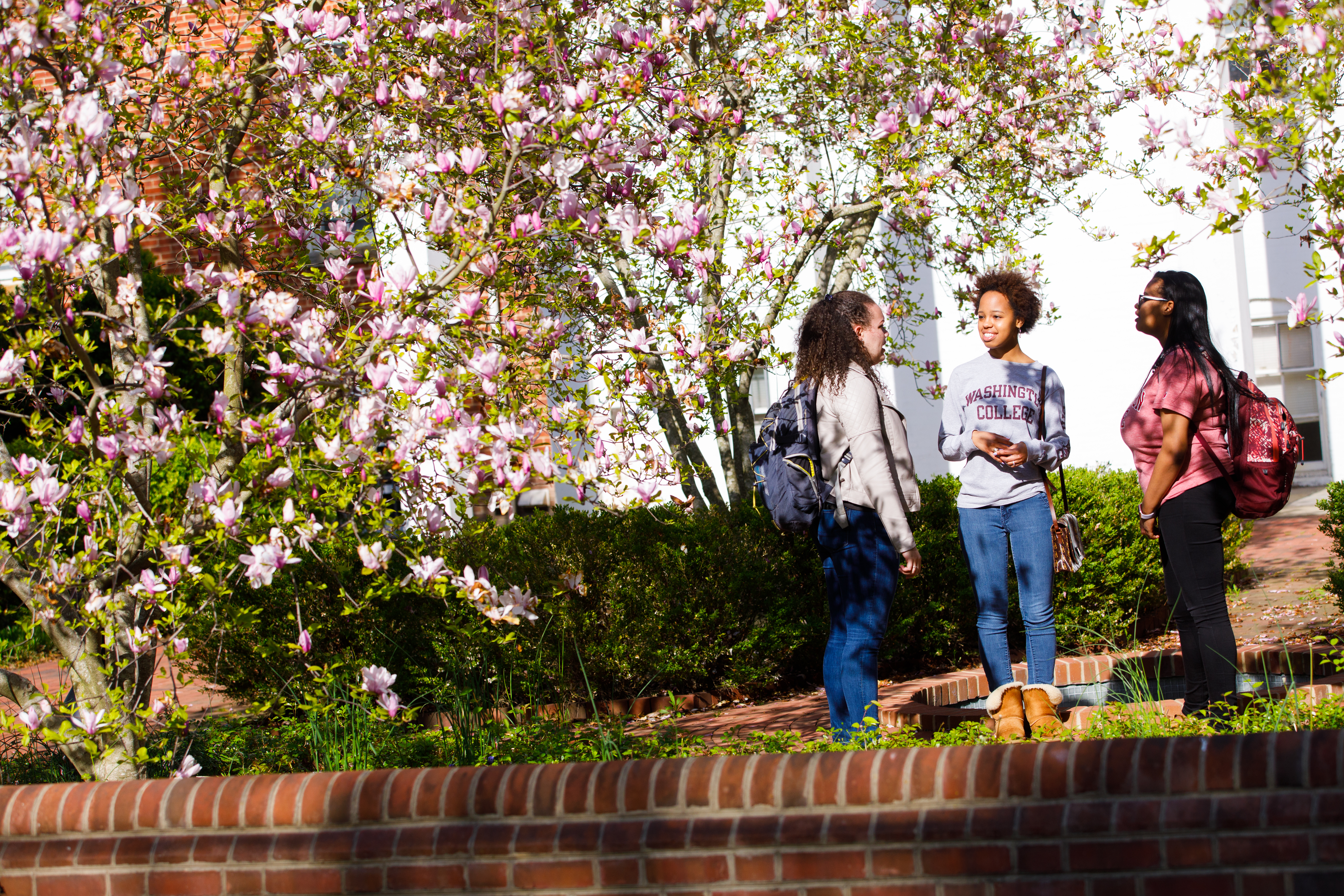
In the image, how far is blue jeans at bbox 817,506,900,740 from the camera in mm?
3990

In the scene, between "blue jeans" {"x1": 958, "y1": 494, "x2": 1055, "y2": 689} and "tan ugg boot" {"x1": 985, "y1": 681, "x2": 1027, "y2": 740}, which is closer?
"tan ugg boot" {"x1": 985, "y1": 681, "x2": 1027, "y2": 740}

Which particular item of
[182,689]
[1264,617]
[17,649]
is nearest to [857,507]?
[1264,617]

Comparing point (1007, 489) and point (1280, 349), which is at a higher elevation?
point (1007, 489)

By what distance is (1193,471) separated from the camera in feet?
12.9

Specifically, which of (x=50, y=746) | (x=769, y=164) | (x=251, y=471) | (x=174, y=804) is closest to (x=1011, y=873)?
(x=174, y=804)

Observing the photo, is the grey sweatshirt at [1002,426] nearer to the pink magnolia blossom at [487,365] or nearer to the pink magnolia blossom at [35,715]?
the pink magnolia blossom at [487,365]

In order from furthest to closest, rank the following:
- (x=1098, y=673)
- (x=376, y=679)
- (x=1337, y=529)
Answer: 1. (x=1337, y=529)
2. (x=1098, y=673)
3. (x=376, y=679)

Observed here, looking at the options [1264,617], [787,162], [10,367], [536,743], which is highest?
[787,162]

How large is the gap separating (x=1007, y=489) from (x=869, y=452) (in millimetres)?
683

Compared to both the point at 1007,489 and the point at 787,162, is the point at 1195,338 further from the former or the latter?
the point at 787,162

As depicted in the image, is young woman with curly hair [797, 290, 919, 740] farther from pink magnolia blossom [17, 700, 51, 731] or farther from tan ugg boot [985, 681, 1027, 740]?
pink magnolia blossom [17, 700, 51, 731]

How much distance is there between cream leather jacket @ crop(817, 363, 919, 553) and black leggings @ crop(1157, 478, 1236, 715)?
36.6 inches

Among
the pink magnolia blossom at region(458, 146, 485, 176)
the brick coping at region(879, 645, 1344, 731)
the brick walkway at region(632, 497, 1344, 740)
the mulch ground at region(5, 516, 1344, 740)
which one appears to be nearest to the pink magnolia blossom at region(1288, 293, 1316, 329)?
the mulch ground at region(5, 516, 1344, 740)

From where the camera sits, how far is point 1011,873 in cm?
266
